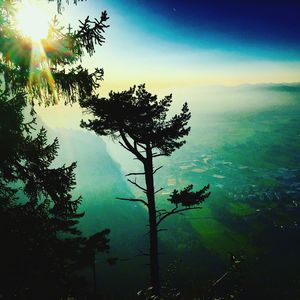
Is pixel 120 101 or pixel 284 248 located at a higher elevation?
pixel 120 101

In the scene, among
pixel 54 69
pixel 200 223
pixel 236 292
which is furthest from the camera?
pixel 200 223

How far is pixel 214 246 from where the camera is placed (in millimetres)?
95938

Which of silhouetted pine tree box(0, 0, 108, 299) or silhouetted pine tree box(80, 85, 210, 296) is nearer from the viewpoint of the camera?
silhouetted pine tree box(0, 0, 108, 299)

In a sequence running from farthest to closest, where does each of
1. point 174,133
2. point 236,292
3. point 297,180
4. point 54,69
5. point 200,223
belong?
point 297,180, point 200,223, point 174,133, point 236,292, point 54,69

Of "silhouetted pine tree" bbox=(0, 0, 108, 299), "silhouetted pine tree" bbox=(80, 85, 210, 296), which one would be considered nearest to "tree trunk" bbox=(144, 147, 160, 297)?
"silhouetted pine tree" bbox=(80, 85, 210, 296)

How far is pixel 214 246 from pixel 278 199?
6558 cm

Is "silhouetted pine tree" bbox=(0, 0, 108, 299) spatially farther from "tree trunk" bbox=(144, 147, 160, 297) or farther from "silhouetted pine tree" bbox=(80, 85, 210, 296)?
"tree trunk" bbox=(144, 147, 160, 297)

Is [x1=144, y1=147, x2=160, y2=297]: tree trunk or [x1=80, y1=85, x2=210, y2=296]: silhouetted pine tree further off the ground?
[x1=80, y1=85, x2=210, y2=296]: silhouetted pine tree

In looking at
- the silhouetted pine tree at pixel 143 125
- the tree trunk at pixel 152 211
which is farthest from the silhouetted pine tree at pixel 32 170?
the tree trunk at pixel 152 211

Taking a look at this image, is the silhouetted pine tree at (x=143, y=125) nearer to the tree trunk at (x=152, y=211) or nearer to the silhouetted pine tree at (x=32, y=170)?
the tree trunk at (x=152, y=211)

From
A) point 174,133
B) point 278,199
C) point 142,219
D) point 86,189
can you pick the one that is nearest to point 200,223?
point 142,219

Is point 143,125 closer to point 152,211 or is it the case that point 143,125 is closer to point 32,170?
point 152,211

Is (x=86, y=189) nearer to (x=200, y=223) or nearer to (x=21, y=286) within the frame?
(x=200, y=223)

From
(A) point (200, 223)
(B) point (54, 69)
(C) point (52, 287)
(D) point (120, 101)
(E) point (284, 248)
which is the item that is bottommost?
(E) point (284, 248)
